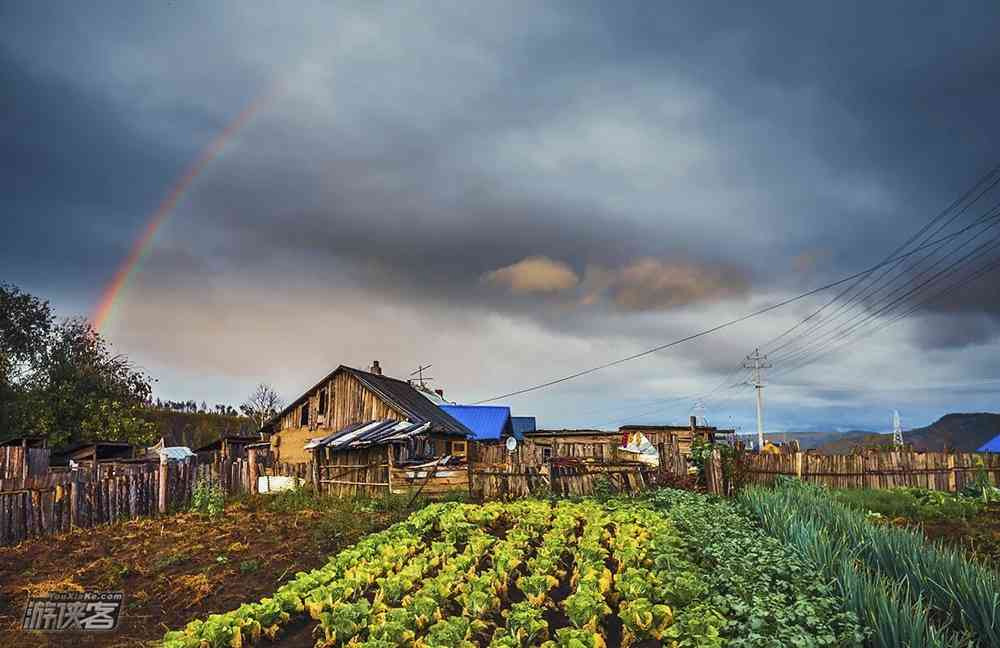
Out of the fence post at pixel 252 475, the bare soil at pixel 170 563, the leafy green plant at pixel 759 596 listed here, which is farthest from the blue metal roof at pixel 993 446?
the fence post at pixel 252 475

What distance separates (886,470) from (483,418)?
25.6 metres

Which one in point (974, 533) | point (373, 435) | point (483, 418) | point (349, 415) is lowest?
point (974, 533)

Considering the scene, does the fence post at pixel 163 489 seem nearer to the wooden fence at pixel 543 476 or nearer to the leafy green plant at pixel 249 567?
the wooden fence at pixel 543 476

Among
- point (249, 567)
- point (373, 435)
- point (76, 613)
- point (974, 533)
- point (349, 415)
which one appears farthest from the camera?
point (349, 415)

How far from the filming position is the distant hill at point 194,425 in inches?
2251

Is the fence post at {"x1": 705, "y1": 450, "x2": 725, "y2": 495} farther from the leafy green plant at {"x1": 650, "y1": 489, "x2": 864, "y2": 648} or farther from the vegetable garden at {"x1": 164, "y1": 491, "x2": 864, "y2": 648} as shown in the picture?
the leafy green plant at {"x1": 650, "y1": 489, "x2": 864, "y2": 648}

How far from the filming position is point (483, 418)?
46469 millimetres

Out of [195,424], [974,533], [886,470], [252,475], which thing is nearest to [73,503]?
[252,475]

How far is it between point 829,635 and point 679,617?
1712mm

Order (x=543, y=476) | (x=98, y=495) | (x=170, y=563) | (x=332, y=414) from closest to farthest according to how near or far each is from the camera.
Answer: (x=170, y=563), (x=98, y=495), (x=543, y=476), (x=332, y=414)

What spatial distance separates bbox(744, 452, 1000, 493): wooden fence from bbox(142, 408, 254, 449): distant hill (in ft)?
146

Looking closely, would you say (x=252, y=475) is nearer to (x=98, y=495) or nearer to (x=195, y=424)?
(x=98, y=495)

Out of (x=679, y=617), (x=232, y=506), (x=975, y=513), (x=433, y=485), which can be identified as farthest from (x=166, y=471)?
(x=975, y=513)

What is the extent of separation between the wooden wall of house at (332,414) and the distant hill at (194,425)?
918 inches
